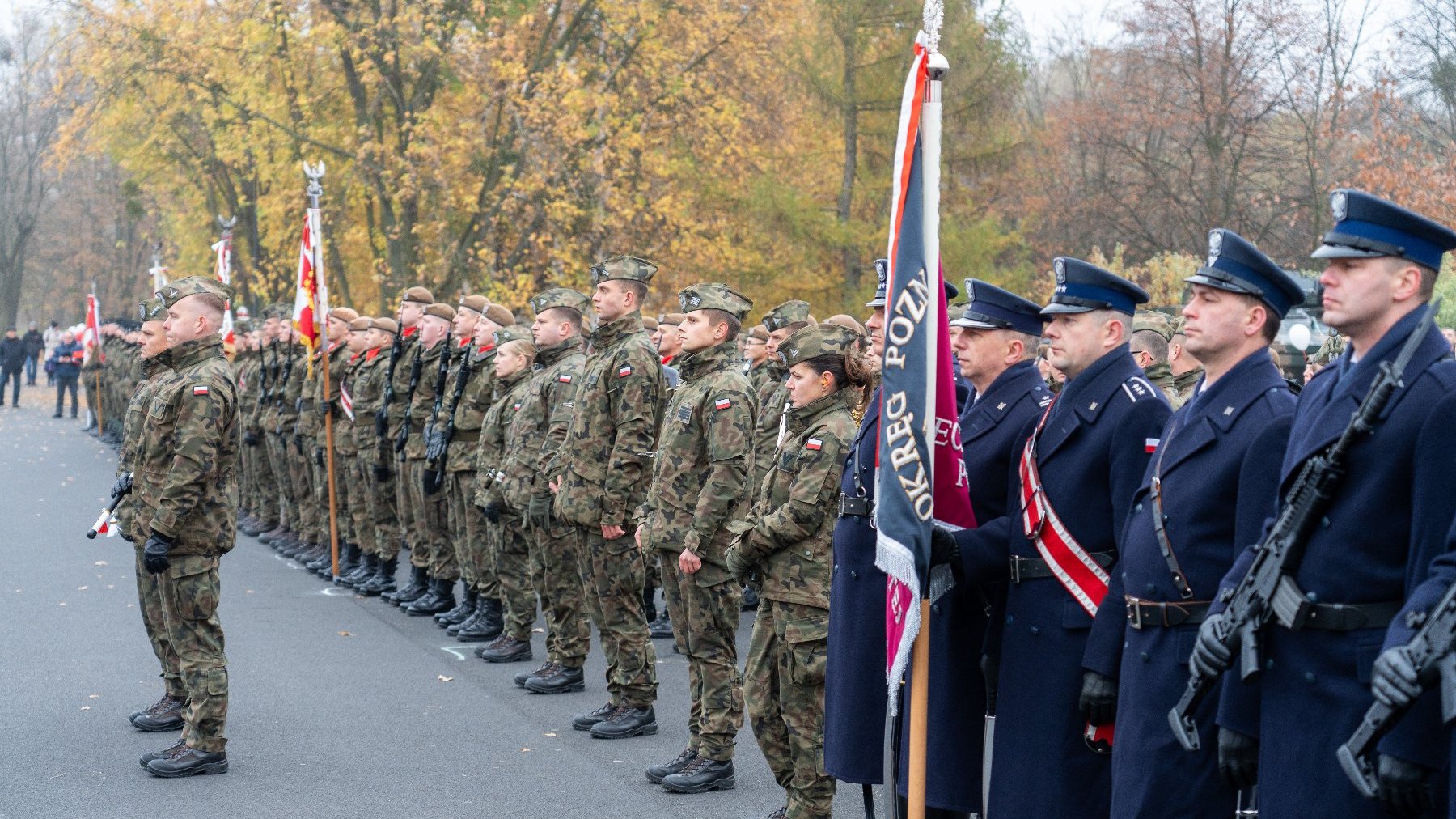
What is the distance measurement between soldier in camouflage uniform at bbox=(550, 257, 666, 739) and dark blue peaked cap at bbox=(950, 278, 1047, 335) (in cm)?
336

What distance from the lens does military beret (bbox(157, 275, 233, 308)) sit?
7.80 metres

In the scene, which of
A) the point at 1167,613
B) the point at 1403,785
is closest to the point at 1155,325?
the point at 1167,613

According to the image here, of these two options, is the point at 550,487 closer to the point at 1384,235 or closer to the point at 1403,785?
the point at 1384,235

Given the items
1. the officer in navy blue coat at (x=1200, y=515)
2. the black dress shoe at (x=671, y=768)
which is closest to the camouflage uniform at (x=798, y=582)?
the black dress shoe at (x=671, y=768)

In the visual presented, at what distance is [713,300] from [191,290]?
8.73ft

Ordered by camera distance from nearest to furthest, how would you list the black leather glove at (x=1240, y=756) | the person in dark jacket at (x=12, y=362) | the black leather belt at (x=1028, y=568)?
1. the black leather glove at (x=1240, y=756)
2. the black leather belt at (x=1028, y=568)
3. the person in dark jacket at (x=12, y=362)

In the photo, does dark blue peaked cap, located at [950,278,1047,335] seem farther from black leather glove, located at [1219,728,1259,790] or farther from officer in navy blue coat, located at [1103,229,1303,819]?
black leather glove, located at [1219,728,1259,790]

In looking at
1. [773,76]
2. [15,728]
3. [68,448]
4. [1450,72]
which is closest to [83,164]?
[68,448]

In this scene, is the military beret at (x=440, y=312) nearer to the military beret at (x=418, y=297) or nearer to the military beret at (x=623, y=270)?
the military beret at (x=418, y=297)

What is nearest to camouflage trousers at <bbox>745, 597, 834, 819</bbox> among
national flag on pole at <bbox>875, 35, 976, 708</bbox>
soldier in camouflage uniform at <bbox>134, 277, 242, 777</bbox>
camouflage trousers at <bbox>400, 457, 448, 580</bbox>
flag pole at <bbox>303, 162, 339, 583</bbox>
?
national flag on pole at <bbox>875, 35, 976, 708</bbox>

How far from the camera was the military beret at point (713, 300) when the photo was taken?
7.82 meters

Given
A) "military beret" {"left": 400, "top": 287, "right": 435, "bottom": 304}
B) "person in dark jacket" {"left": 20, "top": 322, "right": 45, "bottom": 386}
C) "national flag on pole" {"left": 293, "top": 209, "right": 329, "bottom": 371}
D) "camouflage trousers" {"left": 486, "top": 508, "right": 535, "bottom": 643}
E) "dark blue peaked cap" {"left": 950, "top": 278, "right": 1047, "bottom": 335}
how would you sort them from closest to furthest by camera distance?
"dark blue peaked cap" {"left": 950, "top": 278, "right": 1047, "bottom": 335}
"camouflage trousers" {"left": 486, "top": 508, "right": 535, "bottom": 643}
"military beret" {"left": 400, "top": 287, "right": 435, "bottom": 304}
"national flag on pole" {"left": 293, "top": 209, "right": 329, "bottom": 371}
"person in dark jacket" {"left": 20, "top": 322, "right": 45, "bottom": 386}

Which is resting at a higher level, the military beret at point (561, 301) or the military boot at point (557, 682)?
the military beret at point (561, 301)

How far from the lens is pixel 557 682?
30.7ft
